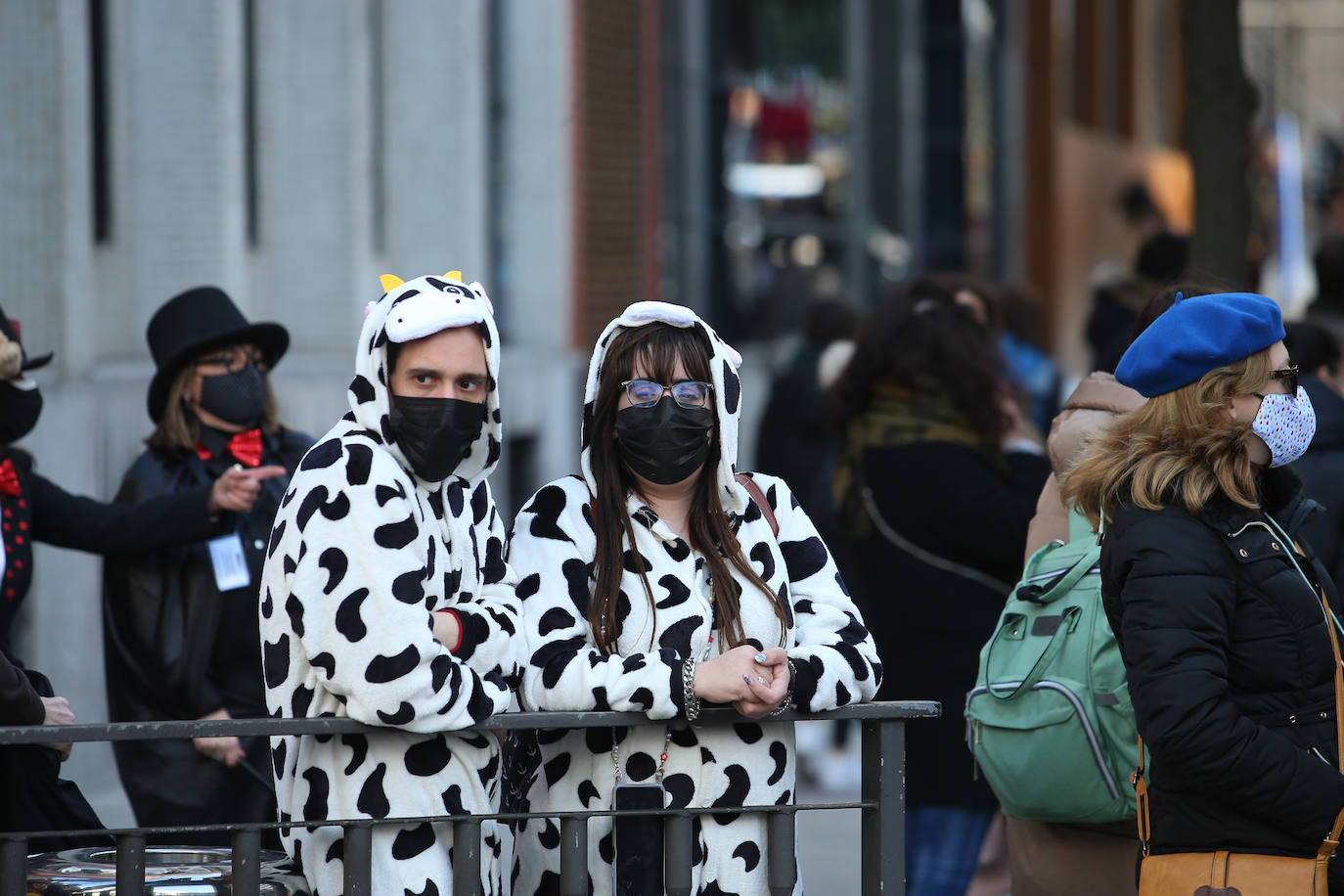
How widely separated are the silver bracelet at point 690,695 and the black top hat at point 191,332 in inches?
77.0

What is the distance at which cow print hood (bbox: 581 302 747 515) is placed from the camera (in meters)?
3.29

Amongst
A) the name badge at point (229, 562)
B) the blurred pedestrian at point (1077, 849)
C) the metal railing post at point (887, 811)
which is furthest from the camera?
the name badge at point (229, 562)

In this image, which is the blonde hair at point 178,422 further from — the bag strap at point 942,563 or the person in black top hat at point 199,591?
the bag strap at point 942,563

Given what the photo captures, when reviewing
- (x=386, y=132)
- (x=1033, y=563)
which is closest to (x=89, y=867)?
(x=1033, y=563)

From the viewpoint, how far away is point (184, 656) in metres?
4.39

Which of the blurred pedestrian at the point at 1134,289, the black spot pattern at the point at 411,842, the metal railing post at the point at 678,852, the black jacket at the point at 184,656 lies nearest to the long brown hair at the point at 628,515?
the metal railing post at the point at 678,852

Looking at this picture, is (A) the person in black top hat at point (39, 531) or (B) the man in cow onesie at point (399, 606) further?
(A) the person in black top hat at point (39, 531)

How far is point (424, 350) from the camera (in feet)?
10.4

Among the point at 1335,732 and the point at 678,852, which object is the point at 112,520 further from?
the point at 1335,732

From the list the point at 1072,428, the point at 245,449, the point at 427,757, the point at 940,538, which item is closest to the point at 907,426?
the point at 940,538

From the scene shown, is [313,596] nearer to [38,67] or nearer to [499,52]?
[38,67]

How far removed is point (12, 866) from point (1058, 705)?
6.61ft

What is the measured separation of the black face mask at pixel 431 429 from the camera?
3113 mm

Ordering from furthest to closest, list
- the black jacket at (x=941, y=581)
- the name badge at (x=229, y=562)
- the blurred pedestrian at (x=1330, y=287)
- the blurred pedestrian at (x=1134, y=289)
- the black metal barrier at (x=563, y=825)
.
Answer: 1. the blurred pedestrian at (x=1134, y=289)
2. the blurred pedestrian at (x=1330, y=287)
3. the black jacket at (x=941, y=581)
4. the name badge at (x=229, y=562)
5. the black metal barrier at (x=563, y=825)
